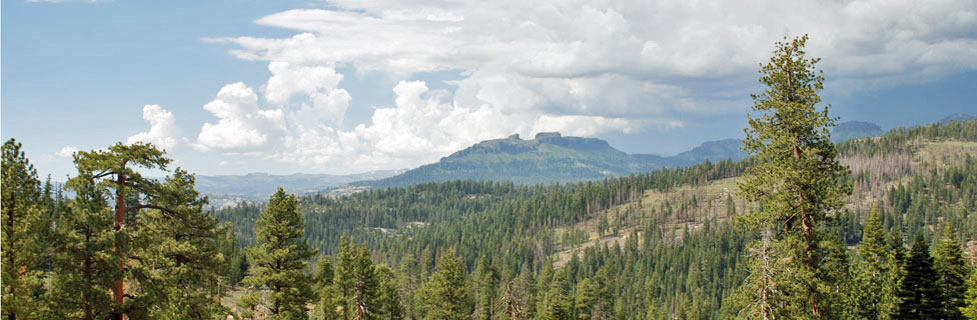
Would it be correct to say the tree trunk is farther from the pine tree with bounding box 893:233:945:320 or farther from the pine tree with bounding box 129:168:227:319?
the pine tree with bounding box 893:233:945:320

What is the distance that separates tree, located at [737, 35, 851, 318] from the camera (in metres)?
22.8

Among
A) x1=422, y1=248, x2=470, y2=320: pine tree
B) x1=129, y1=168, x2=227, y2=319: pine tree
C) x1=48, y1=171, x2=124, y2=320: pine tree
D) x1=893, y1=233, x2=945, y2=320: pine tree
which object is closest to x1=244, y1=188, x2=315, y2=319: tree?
x1=129, y1=168, x2=227, y2=319: pine tree

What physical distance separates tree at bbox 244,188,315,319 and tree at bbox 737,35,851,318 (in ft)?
78.9

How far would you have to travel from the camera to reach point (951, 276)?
38.7 m

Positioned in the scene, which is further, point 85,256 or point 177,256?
point 177,256

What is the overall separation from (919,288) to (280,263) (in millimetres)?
40636

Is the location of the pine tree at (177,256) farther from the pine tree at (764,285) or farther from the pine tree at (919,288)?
the pine tree at (919,288)

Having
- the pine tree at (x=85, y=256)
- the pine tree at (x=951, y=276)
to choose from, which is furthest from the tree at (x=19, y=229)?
the pine tree at (x=951, y=276)

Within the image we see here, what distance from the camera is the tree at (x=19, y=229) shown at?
22125 mm

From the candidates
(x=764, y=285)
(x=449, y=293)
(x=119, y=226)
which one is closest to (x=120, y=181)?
(x=119, y=226)

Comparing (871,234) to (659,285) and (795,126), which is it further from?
(659,285)

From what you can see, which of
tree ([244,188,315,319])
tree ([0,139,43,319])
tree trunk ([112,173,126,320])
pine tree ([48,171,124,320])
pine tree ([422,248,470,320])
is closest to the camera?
tree ([0,139,43,319])

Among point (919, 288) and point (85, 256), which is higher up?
point (85, 256)

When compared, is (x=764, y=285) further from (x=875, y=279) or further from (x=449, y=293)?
(x=449, y=293)
